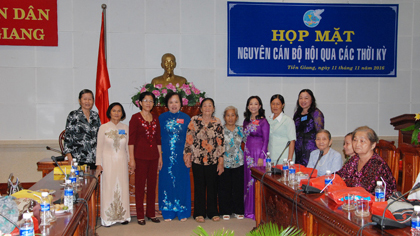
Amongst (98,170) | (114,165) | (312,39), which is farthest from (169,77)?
A: (312,39)

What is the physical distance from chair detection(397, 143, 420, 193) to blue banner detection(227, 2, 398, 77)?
2792 millimetres

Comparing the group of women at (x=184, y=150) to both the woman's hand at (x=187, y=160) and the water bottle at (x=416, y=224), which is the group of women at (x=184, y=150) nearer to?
the woman's hand at (x=187, y=160)

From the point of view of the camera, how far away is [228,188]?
4168 millimetres

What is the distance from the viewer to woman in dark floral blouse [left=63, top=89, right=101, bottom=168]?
3750 mm

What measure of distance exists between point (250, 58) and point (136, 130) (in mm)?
2472

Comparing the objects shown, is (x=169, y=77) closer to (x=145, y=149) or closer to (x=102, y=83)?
(x=102, y=83)

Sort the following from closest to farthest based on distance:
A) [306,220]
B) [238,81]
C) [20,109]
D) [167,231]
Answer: [306,220]
[167,231]
[20,109]
[238,81]

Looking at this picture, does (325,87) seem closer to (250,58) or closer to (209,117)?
(250,58)

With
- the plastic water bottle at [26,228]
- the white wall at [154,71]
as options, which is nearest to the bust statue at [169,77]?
the white wall at [154,71]

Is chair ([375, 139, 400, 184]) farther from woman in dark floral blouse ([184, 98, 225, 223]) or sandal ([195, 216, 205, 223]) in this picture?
sandal ([195, 216, 205, 223])

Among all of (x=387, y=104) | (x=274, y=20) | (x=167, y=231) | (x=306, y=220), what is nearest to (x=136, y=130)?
(x=167, y=231)

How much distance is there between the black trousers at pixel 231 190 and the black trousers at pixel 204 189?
3.9 inches

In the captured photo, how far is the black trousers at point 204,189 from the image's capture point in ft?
13.2

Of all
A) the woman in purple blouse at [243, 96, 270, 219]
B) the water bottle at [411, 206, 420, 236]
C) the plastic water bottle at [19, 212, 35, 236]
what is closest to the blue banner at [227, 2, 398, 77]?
the woman in purple blouse at [243, 96, 270, 219]
